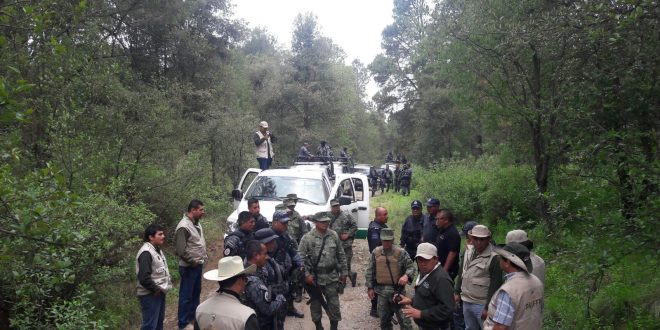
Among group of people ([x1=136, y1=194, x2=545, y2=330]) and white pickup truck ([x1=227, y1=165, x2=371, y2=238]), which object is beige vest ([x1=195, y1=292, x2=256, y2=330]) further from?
white pickup truck ([x1=227, y1=165, x2=371, y2=238])

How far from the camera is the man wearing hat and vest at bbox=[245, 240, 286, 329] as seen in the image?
4.25 metres

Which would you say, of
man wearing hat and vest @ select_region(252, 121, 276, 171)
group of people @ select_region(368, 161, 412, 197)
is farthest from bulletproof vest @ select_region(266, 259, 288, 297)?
group of people @ select_region(368, 161, 412, 197)

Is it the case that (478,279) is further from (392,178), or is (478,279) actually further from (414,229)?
(392,178)

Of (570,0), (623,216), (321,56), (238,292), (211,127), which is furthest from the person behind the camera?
(321,56)

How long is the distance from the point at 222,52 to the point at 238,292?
16.9m

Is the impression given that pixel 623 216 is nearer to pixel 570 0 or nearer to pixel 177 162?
pixel 570 0

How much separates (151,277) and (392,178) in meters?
23.0

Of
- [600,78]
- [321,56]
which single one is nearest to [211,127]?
[600,78]

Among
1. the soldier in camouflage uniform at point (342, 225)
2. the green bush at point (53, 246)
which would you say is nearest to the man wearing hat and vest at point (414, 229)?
the soldier in camouflage uniform at point (342, 225)

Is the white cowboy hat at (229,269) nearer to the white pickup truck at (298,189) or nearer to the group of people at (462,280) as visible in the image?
the group of people at (462,280)

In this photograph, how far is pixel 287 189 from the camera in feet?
32.1

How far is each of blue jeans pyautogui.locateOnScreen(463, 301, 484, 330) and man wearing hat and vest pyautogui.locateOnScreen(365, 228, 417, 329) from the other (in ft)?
2.59

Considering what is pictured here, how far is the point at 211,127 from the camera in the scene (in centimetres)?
1568

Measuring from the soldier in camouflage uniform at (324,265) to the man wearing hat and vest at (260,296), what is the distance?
1534 millimetres
